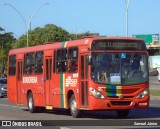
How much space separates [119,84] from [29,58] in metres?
6.99

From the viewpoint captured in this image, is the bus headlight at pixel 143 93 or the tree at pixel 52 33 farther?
the tree at pixel 52 33

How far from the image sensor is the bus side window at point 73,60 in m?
20.4

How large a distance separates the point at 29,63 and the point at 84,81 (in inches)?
231

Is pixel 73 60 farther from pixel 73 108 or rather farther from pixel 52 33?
pixel 52 33

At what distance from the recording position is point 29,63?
2505cm

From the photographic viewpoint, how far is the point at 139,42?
2009cm

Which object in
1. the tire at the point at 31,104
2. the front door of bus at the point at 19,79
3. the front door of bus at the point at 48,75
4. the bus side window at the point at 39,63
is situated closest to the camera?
the front door of bus at the point at 48,75

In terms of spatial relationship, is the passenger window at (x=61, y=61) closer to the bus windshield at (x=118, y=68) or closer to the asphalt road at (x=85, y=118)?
the asphalt road at (x=85, y=118)

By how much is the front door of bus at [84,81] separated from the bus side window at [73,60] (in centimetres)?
46

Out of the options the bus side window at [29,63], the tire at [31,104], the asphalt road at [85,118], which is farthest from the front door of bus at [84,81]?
the tire at [31,104]

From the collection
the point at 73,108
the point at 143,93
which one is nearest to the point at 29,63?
the point at 73,108

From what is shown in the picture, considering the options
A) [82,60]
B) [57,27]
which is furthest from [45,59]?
[57,27]

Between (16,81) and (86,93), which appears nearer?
(86,93)

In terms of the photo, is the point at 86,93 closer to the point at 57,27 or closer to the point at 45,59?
the point at 45,59
